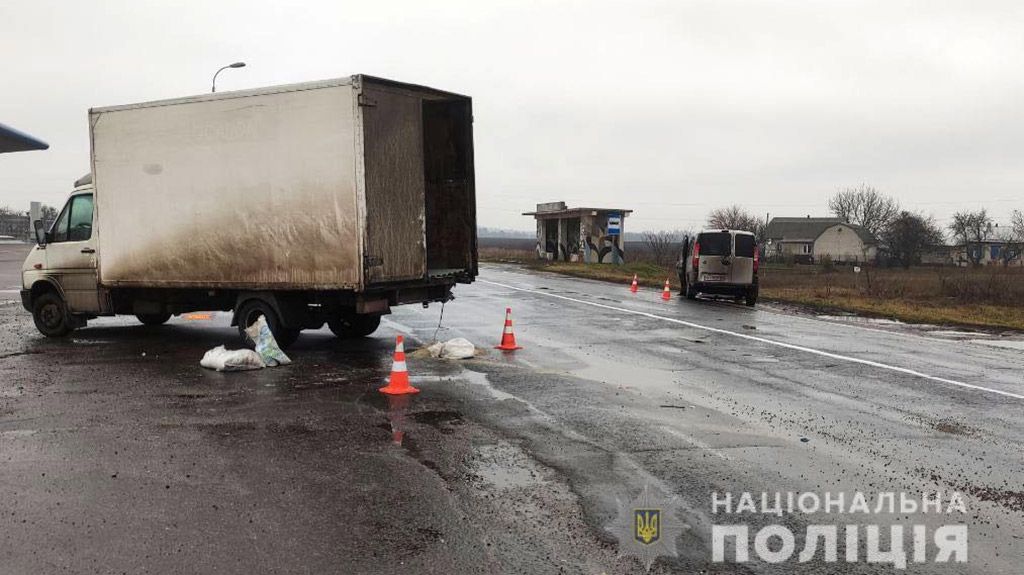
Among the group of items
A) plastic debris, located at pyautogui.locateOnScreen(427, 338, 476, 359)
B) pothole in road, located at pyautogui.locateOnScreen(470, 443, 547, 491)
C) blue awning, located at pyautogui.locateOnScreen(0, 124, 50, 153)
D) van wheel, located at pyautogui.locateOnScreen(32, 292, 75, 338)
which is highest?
blue awning, located at pyautogui.locateOnScreen(0, 124, 50, 153)

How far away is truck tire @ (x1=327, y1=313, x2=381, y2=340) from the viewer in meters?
12.6

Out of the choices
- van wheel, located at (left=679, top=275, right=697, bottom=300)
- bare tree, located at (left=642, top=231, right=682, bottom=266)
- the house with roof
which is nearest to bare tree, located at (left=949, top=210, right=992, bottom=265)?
the house with roof

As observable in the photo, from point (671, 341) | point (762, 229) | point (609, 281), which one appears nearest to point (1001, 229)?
point (762, 229)

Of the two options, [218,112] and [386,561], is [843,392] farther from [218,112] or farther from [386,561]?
[218,112]

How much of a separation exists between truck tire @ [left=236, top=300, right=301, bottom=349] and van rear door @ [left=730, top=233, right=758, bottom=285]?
1348 centimetres

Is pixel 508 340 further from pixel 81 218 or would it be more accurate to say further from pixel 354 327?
pixel 81 218

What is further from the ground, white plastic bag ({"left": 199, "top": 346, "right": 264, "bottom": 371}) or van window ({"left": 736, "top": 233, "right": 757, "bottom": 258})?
van window ({"left": 736, "top": 233, "right": 757, "bottom": 258})

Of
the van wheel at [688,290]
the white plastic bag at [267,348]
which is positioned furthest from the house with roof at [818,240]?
the white plastic bag at [267,348]

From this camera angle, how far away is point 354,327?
12.7m

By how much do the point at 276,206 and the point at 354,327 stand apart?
10.2ft

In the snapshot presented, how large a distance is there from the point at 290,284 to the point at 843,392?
713 centimetres

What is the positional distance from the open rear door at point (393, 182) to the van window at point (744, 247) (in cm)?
1247

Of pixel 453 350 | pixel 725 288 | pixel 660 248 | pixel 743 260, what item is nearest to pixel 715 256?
pixel 743 260

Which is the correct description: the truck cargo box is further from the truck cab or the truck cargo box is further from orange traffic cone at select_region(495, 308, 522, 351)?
orange traffic cone at select_region(495, 308, 522, 351)
